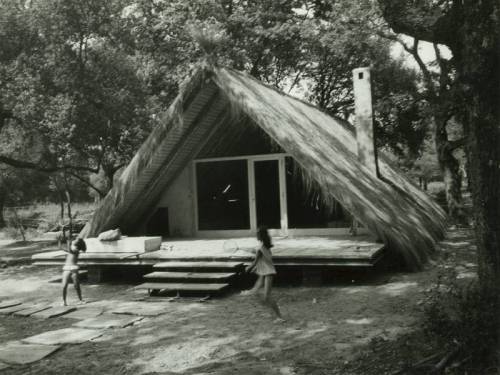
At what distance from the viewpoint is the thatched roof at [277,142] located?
29.6 feet

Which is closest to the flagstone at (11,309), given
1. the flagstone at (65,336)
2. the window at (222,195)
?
the flagstone at (65,336)

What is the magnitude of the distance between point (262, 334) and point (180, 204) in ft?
23.9

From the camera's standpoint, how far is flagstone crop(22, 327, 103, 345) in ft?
20.0

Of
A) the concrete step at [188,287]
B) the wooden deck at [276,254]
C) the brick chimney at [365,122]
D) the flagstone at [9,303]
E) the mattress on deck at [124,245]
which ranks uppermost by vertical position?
the brick chimney at [365,122]

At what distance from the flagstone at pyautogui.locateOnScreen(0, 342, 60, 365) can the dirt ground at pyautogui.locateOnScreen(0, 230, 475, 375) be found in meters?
0.14

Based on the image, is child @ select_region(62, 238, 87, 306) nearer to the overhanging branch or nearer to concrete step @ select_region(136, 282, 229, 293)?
concrete step @ select_region(136, 282, 229, 293)

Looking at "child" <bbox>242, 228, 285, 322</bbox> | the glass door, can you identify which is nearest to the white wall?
the glass door

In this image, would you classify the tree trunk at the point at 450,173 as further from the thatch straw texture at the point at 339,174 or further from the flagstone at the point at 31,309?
the flagstone at the point at 31,309

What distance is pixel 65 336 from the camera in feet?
20.7

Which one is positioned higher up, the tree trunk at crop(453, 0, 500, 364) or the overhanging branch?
the overhanging branch

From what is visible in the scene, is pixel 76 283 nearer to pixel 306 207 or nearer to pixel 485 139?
pixel 306 207

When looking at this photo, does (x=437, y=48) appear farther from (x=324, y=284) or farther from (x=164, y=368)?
(x=164, y=368)

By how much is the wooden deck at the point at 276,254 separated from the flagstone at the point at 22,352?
359 centimetres

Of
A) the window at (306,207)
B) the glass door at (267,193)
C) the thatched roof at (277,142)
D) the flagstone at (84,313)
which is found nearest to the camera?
the flagstone at (84,313)
